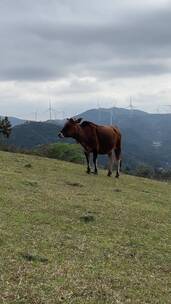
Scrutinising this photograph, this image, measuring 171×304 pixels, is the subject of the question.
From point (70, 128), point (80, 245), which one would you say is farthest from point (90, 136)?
point (80, 245)

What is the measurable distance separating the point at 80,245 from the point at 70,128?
15.1m

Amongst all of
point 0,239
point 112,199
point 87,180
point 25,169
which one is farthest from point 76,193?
point 0,239

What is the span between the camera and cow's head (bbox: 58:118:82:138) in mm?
25578

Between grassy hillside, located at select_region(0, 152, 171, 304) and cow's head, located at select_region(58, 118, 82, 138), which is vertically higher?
cow's head, located at select_region(58, 118, 82, 138)

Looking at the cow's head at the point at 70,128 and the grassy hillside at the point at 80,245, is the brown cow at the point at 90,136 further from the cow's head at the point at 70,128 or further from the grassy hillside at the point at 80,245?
the grassy hillside at the point at 80,245

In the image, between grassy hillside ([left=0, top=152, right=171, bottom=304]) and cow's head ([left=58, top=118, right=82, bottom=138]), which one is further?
cow's head ([left=58, top=118, right=82, bottom=138])

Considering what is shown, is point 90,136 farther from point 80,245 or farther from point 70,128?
point 80,245

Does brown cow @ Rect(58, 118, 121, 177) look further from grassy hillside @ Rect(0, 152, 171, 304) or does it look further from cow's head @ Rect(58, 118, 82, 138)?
grassy hillside @ Rect(0, 152, 171, 304)

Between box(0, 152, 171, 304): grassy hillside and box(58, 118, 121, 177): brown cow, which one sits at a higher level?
box(58, 118, 121, 177): brown cow

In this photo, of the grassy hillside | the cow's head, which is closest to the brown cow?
the cow's head

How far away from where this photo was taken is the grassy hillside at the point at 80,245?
318 inches

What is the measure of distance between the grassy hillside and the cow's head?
5827 mm

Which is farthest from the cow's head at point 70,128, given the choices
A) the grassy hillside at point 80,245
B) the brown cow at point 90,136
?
the grassy hillside at point 80,245

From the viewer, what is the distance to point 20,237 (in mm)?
10758
